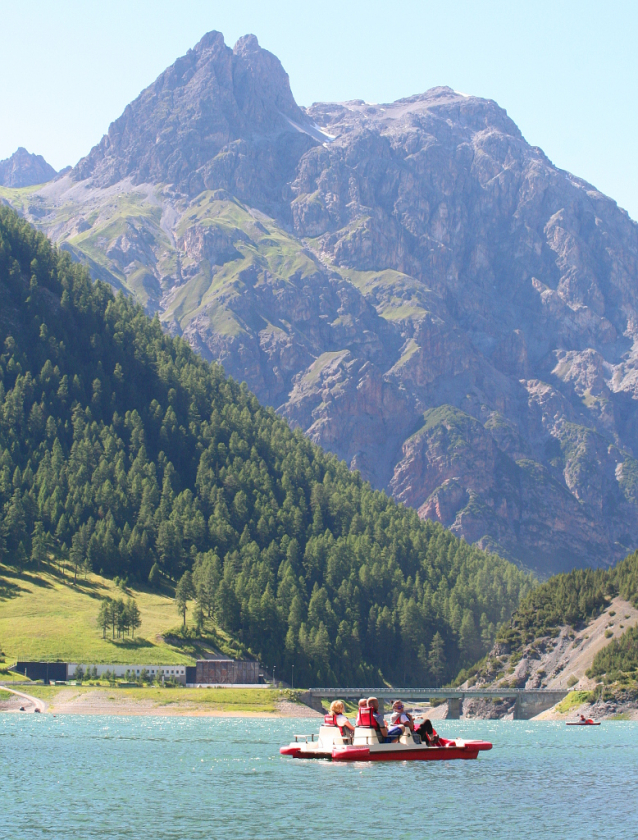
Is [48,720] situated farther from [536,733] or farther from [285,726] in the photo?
[536,733]

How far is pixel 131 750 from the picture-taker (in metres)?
133

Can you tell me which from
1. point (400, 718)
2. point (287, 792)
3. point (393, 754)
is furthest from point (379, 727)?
point (287, 792)

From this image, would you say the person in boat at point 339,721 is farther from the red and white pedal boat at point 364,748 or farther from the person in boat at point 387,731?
the person in boat at point 387,731

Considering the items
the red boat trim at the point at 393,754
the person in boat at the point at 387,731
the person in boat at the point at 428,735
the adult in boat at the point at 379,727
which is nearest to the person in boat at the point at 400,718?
the person in boat at the point at 387,731

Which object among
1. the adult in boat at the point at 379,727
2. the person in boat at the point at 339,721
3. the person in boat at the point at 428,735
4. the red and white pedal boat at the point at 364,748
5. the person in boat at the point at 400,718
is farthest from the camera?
the person in boat at the point at 428,735

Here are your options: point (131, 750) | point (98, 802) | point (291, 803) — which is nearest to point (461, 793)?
point (291, 803)

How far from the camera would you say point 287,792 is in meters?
98.2

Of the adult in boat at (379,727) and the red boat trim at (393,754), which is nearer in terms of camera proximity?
the red boat trim at (393,754)

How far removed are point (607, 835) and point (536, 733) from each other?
113 m

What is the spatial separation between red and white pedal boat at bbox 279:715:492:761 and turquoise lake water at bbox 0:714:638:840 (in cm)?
189

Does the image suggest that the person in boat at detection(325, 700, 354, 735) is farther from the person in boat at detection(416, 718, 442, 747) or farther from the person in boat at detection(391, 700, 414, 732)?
the person in boat at detection(416, 718, 442, 747)

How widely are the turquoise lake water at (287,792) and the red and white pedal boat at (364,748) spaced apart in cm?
189

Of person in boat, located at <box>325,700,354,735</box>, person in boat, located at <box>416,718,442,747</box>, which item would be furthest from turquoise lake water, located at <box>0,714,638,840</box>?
person in boat, located at <box>325,700,354,735</box>

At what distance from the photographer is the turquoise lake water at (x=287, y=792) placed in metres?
81.1
